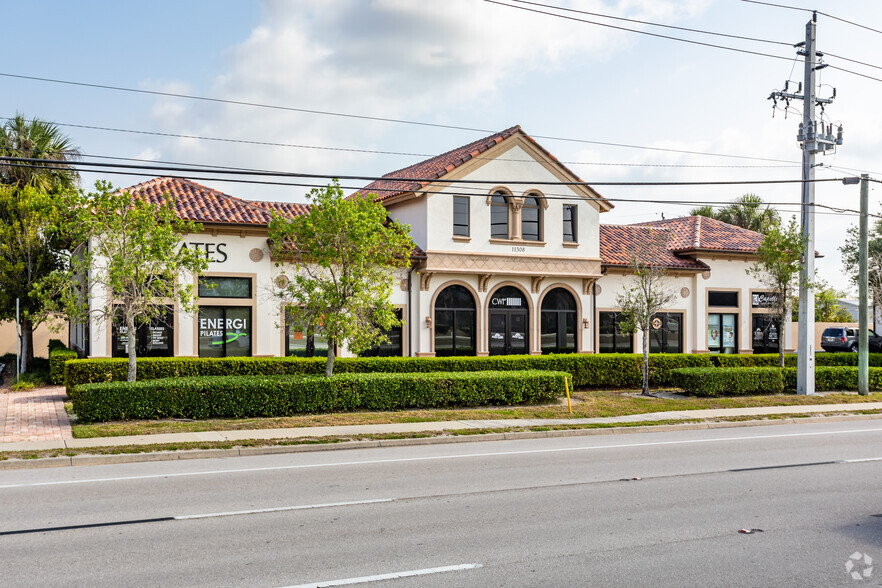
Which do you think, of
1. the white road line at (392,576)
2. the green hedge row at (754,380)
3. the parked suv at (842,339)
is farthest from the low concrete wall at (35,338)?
the parked suv at (842,339)

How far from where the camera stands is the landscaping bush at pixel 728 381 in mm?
23312

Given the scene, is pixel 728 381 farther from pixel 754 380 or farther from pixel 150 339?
pixel 150 339

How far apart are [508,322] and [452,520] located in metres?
20.9

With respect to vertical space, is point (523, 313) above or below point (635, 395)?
above

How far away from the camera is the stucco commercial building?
2511cm

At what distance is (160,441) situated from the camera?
14.1 meters

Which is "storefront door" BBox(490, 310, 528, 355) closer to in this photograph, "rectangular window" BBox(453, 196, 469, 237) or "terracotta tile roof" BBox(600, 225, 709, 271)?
"rectangular window" BBox(453, 196, 469, 237)

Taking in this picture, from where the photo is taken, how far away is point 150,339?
2422cm

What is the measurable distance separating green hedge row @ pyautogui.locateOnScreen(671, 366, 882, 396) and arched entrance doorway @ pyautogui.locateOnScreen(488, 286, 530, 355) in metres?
5.89

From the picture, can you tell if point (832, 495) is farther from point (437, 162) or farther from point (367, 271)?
point (437, 162)

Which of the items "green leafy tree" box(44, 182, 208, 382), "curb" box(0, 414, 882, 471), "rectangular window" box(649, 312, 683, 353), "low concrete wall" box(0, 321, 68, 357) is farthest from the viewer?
"low concrete wall" box(0, 321, 68, 357)

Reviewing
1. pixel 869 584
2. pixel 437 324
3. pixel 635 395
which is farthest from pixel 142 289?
pixel 869 584

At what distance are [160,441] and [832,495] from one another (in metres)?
10.8

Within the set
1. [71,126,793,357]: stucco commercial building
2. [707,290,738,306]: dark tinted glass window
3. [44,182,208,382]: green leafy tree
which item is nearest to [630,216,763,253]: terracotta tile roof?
[71,126,793,357]: stucco commercial building
